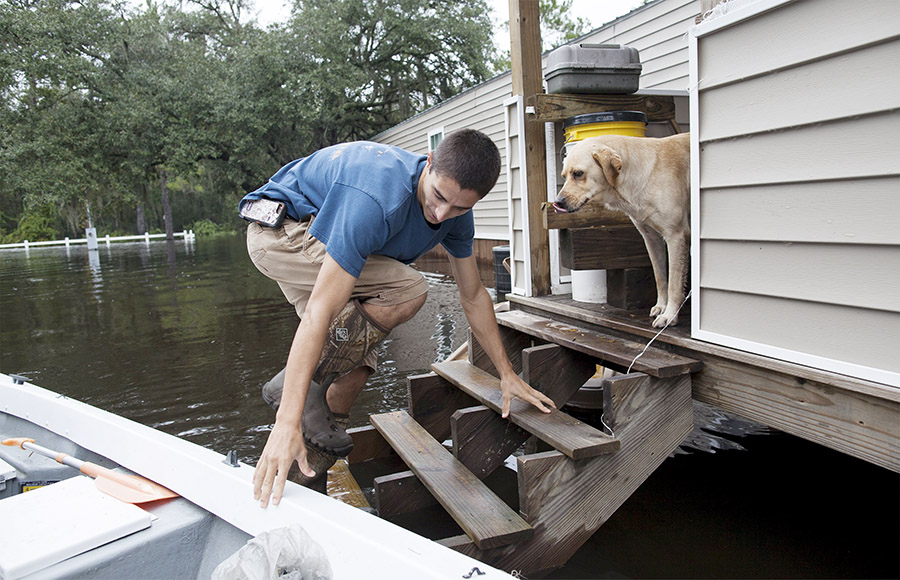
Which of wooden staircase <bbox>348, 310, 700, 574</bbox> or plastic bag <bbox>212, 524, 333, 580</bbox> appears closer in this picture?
plastic bag <bbox>212, 524, 333, 580</bbox>

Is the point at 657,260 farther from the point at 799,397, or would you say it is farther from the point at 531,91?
the point at 531,91

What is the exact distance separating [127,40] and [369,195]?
24.9 meters

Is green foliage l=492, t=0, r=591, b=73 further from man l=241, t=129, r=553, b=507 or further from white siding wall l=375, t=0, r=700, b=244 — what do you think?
man l=241, t=129, r=553, b=507

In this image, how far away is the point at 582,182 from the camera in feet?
Result: 9.74

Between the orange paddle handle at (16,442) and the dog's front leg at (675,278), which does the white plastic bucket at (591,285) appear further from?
the orange paddle handle at (16,442)

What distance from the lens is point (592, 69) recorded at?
11.5ft

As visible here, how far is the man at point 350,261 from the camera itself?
1.92m

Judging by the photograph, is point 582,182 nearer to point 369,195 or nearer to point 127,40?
point 369,195

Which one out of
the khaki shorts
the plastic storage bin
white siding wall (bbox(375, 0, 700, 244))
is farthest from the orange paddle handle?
white siding wall (bbox(375, 0, 700, 244))

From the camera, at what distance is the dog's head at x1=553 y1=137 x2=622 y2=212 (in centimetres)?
291

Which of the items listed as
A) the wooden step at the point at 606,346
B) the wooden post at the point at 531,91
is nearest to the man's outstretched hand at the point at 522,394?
the wooden step at the point at 606,346

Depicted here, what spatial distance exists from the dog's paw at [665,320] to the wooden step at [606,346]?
0.12 metres

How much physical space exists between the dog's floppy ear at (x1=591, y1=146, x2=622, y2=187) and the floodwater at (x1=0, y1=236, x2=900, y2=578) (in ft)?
5.38

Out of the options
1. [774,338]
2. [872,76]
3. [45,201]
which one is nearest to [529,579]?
[774,338]
